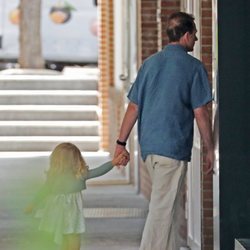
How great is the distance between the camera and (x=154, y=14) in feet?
44.6

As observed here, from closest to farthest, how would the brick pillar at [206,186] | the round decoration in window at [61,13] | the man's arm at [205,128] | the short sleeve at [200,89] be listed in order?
the man's arm at [205,128] < the short sleeve at [200,89] < the brick pillar at [206,186] < the round decoration in window at [61,13]

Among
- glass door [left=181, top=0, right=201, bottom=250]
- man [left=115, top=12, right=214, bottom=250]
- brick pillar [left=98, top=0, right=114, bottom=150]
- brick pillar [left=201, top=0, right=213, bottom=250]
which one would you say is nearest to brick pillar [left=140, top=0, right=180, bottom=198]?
glass door [left=181, top=0, right=201, bottom=250]

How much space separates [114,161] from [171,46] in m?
0.85

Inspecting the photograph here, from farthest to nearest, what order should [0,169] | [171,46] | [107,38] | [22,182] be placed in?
1. [107,38]
2. [0,169]
3. [22,182]
4. [171,46]

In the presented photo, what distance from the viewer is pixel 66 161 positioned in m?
7.86

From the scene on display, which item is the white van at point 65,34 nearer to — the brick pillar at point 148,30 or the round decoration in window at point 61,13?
the round decoration in window at point 61,13

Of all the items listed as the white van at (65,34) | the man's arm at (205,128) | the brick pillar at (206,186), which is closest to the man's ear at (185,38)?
the man's arm at (205,128)

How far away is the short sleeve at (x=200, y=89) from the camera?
7.52m

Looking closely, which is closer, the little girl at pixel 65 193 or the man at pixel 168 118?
the man at pixel 168 118

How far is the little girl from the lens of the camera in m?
7.87

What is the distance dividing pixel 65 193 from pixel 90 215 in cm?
435

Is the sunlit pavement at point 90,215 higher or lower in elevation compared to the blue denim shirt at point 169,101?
lower

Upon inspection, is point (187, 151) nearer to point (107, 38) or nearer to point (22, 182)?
point (22, 182)

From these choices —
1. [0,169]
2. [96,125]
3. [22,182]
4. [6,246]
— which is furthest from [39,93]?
[6,246]
